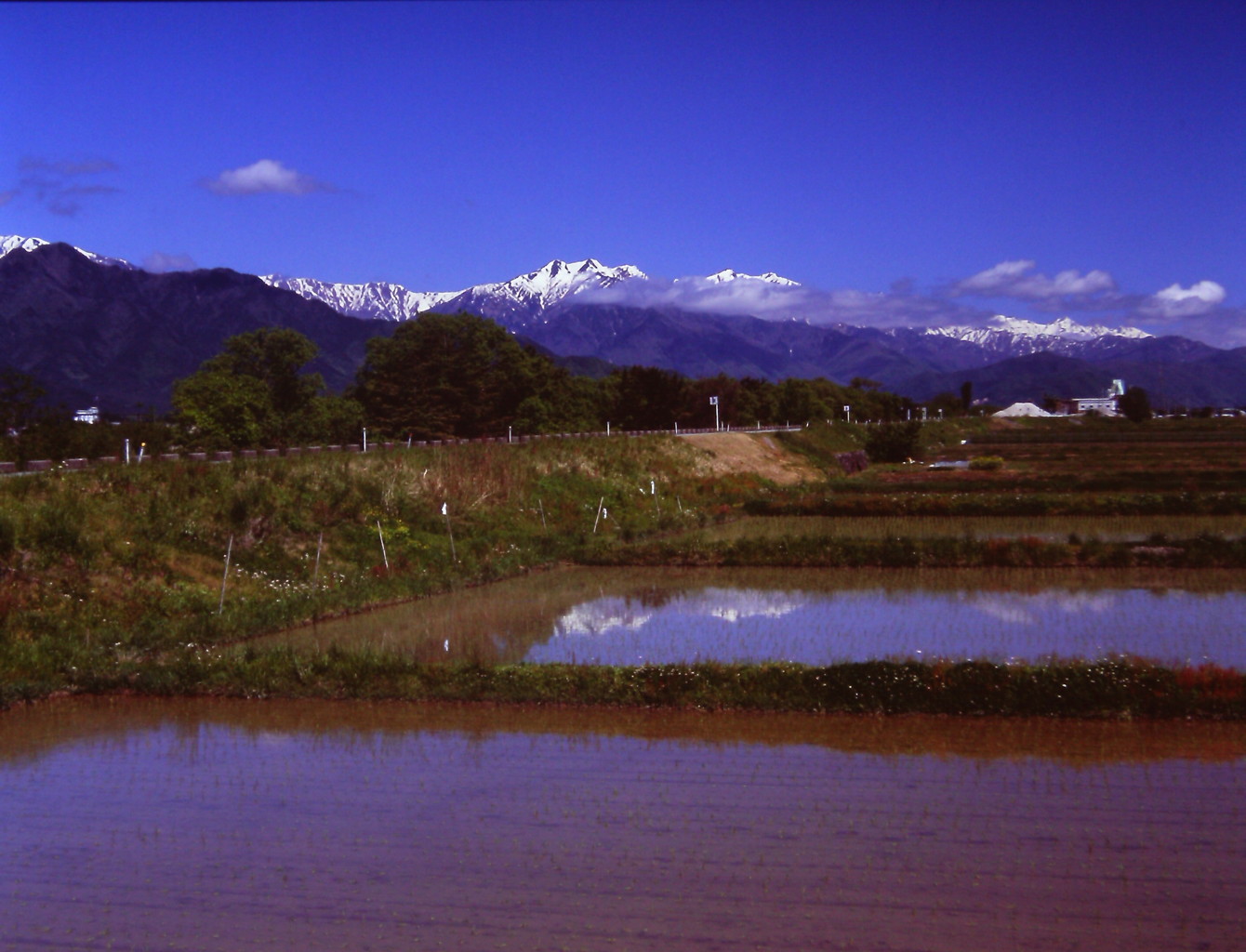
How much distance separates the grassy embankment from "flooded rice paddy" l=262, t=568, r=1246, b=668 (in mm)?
1407

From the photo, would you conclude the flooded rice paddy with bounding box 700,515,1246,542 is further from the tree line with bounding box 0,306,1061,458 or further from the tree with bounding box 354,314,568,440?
the tree with bounding box 354,314,568,440

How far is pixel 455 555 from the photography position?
96.8 ft

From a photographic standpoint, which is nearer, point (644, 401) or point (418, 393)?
point (418, 393)

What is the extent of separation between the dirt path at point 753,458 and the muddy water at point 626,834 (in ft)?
155

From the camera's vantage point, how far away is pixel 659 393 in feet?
362

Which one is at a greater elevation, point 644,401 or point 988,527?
point 644,401

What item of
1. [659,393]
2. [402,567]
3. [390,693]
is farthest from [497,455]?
[659,393]

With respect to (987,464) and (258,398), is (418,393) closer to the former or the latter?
(258,398)

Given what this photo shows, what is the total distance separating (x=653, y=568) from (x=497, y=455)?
13834mm

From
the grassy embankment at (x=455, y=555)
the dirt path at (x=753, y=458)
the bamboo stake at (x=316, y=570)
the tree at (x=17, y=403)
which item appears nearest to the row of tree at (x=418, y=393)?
the dirt path at (x=753, y=458)

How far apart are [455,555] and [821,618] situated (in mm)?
11761

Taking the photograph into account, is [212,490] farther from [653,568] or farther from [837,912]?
[837,912]

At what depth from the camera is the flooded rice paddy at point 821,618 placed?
57.7 ft

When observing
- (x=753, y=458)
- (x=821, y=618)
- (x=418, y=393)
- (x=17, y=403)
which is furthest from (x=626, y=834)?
(x=418, y=393)
